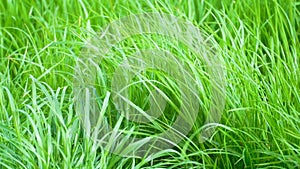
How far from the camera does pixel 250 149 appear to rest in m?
2.08

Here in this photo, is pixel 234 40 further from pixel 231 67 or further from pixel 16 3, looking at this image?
pixel 16 3

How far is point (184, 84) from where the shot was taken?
6.91ft

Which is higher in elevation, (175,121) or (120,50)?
(120,50)

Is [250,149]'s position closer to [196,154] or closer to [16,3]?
[196,154]

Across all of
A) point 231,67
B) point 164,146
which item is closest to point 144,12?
point 231,67

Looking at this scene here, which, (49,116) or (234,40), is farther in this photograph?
(234,40)

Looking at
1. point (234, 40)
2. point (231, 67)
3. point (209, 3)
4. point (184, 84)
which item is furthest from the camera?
point (209, 3)

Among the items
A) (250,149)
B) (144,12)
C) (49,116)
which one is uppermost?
(144,12)

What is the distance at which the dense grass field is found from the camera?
1.98 meters

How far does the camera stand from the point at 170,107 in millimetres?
2193

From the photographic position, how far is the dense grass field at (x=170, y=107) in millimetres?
1977

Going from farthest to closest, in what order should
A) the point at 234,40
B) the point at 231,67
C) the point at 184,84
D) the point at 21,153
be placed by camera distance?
1. the point at 234,40
2. the point at 231,67
3. the point at 184,84
4. the point at 21,153

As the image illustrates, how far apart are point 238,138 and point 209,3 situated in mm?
873

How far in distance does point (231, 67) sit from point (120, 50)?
41cm
